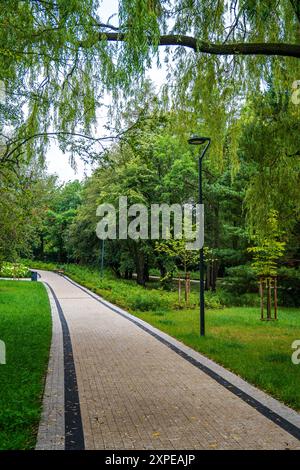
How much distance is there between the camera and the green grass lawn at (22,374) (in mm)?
4883

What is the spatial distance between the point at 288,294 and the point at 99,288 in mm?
10859

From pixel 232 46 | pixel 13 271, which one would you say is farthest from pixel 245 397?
pixel 13 271

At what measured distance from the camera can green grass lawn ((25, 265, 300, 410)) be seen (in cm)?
733

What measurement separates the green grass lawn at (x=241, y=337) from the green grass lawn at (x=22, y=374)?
11.1 feet

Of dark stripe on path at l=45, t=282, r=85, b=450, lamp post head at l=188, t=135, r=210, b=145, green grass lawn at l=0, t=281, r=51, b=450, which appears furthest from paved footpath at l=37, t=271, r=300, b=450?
lamp post head at l=188, t=135, r=210, b=145

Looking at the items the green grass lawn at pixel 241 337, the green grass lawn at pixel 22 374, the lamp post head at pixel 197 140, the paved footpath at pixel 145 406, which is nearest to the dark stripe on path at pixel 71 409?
the paved footpath at pixel 145 406

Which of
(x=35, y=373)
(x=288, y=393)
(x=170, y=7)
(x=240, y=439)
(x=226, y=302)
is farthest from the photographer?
(x=226, y=302)

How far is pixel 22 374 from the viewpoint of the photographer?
23.9ft

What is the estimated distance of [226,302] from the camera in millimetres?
22531

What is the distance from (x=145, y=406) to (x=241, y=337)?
683 centimetres

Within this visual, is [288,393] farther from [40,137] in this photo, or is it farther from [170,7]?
[170,7]

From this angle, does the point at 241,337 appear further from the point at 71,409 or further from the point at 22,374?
the point at 71,409
